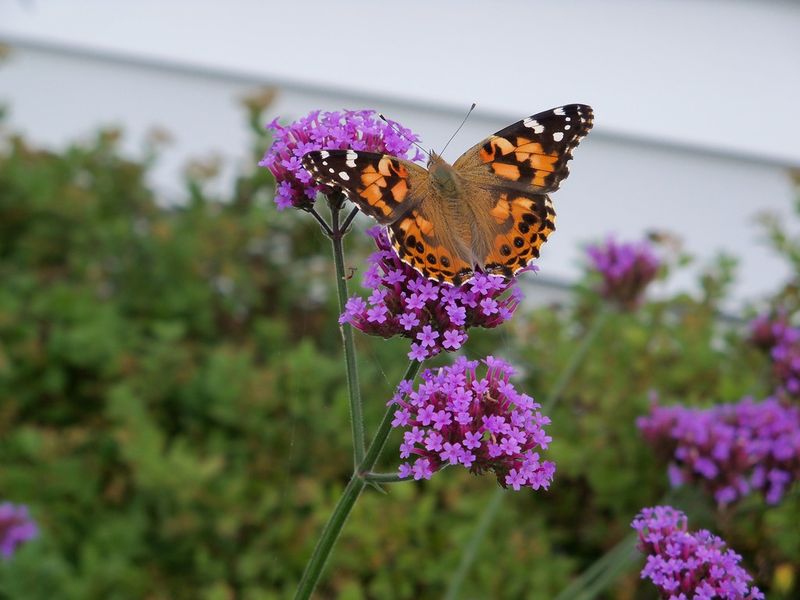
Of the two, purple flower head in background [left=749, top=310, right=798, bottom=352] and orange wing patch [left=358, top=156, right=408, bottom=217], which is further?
purple flower head in background [left=749, top=310, right=798, bottom=352]

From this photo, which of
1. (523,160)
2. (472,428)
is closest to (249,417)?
(523,160)

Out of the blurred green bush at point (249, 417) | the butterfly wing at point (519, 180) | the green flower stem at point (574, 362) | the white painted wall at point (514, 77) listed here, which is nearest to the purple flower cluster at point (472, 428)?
the butterfly wing at point (519, 180)

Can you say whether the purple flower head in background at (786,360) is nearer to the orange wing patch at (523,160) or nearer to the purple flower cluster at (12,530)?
the orange wing patch at (523,160)

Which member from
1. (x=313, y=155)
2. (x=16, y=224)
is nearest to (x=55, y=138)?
(x=16, y=224)

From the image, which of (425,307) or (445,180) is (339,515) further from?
(445,180)

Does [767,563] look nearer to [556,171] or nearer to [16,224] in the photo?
[556,171]

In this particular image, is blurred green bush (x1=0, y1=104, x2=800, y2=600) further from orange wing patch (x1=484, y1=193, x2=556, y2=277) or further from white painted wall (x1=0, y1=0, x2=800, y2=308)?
white painted wall (x1=0, y1=0, x2=800, y2=308)

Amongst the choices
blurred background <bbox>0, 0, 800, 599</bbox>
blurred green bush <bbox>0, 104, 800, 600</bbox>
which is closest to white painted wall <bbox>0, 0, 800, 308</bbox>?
blurred background <bbox>0, 0, 800, 599</bbox>
